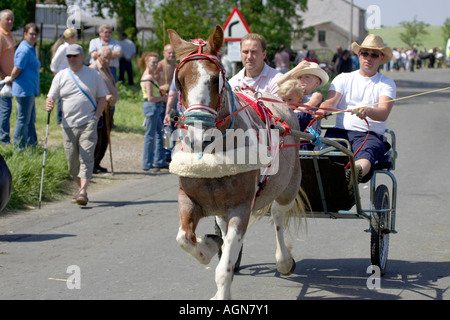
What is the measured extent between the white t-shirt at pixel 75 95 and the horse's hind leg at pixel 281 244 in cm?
415

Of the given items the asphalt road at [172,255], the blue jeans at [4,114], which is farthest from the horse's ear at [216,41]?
the blue jeans at [4,114]

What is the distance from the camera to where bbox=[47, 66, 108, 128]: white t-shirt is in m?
9.89

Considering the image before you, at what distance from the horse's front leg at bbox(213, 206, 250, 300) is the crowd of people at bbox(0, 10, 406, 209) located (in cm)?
128

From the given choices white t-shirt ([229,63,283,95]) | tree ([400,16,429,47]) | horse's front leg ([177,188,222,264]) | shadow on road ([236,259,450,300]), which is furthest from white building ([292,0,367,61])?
horse's front leg ([177,188,222,264])

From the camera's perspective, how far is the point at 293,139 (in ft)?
21.4

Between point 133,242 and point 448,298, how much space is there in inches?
139

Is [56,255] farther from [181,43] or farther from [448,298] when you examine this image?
[448,298]

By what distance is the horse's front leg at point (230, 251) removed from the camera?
16.2 ft

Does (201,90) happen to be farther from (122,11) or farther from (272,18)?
(272,18)

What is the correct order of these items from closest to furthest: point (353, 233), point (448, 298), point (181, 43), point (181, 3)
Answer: point (181, 43) < point (448, 298) < point (353, 233) < point (181, 3)

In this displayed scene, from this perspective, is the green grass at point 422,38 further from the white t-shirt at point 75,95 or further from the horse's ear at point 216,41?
the horse's ear at point 216,41

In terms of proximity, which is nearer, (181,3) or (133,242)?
(133,242)

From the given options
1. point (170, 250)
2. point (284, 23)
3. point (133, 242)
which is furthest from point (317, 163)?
point (284, 23)

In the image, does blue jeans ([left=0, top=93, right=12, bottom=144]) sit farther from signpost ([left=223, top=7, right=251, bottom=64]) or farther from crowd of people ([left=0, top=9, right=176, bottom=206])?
signpost ([left=223, top=7, right=251, bottom=64])
